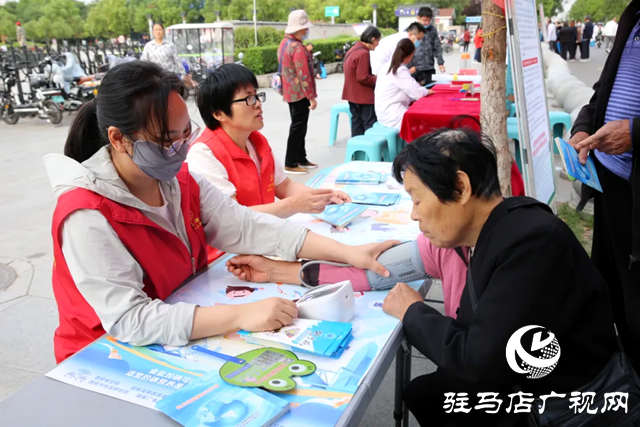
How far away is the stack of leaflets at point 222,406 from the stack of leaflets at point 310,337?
175 mm

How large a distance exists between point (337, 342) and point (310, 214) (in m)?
1.06

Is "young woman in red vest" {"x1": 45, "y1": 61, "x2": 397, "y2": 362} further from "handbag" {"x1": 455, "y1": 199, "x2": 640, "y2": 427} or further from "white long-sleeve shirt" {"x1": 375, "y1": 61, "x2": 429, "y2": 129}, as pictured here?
"white long-sleeve shirt" {"x1": 375, "y1": 61, "x2": 429, "y2": 129}

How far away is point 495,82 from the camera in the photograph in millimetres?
3246

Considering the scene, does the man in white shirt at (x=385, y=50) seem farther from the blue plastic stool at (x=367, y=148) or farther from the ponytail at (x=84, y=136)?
the ponytail at (x=84, y=136)

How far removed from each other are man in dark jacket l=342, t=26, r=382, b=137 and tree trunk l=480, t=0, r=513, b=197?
295 centimetres

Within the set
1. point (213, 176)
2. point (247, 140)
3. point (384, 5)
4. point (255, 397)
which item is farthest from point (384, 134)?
point (384, 5)

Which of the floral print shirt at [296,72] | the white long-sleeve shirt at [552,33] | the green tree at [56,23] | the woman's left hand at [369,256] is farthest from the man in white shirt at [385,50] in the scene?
the green tree at [56,23]

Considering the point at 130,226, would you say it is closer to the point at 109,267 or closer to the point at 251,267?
the point at 109,267

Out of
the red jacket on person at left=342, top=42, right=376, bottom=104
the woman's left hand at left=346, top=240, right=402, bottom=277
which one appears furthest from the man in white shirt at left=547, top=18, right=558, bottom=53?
the woman's left hand at left=346, top=240, right=402, bottom=277

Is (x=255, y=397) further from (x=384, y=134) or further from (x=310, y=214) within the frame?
(x=384, y=134)

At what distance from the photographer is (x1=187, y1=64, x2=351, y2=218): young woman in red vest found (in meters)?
2.17

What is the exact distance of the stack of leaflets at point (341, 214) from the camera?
202 cm

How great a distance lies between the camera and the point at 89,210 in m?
1.26

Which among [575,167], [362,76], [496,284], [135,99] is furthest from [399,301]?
[362,76]
